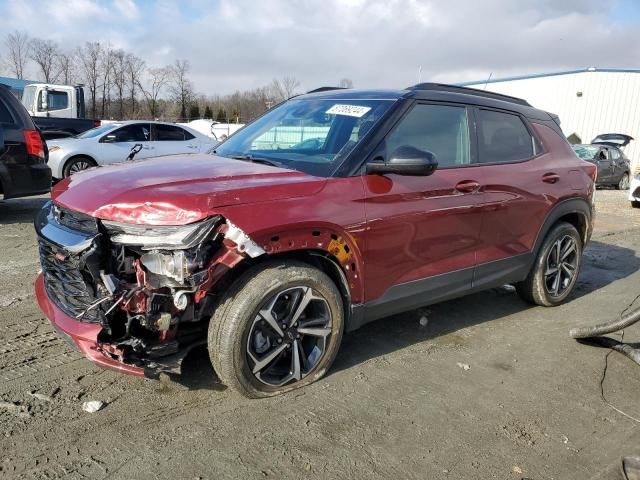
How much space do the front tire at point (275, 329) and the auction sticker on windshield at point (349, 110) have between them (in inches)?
48.4

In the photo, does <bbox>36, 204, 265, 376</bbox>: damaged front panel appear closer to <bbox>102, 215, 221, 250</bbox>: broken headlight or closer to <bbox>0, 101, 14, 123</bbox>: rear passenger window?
<bbox>102, 215, 221, 250</bbox>: broken headlight

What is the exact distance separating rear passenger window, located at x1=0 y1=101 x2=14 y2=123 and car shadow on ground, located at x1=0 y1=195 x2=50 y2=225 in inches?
60.0

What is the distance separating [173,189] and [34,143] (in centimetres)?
587

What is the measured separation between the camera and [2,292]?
4742 mm

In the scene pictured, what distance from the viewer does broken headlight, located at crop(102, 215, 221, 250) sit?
264 cm

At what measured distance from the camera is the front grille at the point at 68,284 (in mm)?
2799

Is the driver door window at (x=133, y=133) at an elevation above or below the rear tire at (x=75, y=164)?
above

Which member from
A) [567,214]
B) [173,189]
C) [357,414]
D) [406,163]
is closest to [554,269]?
[567,214]

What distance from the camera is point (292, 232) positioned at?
2947 millimetres

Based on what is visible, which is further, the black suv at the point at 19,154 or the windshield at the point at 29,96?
the windshield at the point at 29,96

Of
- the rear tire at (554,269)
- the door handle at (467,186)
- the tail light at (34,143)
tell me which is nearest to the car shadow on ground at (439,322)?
the rear tire at (554,269)

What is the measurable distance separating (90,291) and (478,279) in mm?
2801

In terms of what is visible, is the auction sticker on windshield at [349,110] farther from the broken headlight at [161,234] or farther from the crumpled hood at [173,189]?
the broken headlight at [161,234]

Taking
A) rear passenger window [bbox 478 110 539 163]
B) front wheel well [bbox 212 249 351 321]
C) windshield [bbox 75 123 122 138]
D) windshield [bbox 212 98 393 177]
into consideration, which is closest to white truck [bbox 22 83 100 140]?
windshield [bbox 75 123 122 138]
